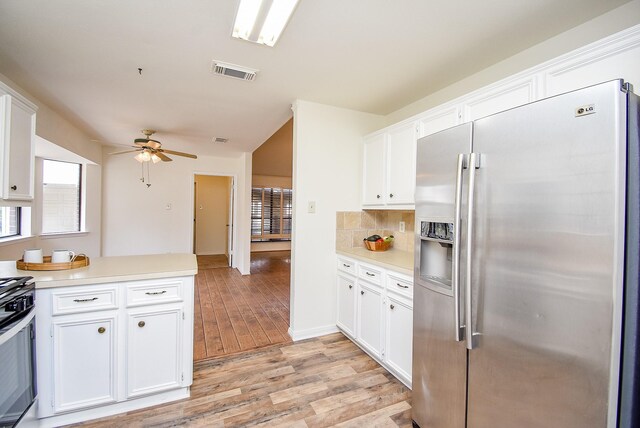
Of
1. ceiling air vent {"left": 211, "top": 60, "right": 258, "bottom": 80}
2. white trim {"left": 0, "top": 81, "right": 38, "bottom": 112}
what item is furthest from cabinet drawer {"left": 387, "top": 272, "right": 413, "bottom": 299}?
white trim {"left": 0, "top": 81, "right": 38, "bottom": 112}

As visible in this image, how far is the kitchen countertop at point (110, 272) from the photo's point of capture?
1665mm

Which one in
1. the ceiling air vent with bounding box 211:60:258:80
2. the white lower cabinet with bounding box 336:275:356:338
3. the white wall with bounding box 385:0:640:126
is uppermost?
the ceiling air vent with bounding box 211:60:258:80

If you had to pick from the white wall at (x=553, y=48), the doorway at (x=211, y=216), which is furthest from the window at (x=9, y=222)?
the white wall at (x=553, y=48)

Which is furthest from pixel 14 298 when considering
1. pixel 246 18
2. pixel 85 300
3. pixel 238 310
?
pixel 238 310

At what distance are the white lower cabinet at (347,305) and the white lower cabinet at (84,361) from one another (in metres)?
1.88

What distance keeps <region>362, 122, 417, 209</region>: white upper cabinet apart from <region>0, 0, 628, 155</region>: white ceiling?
434 millimetres

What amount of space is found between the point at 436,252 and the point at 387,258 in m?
0.85

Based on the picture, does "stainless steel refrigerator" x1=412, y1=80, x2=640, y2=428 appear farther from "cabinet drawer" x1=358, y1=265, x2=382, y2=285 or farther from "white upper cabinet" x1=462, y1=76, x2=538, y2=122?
"cabinet drawer" x1=358, y1=265, x2=382, y2=285

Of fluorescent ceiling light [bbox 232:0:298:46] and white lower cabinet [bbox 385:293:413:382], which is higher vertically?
fluorescent ceiling light [bbox 232:0:298:46]

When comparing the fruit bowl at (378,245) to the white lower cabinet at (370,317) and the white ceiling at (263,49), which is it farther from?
the white ceiling at (263,49)

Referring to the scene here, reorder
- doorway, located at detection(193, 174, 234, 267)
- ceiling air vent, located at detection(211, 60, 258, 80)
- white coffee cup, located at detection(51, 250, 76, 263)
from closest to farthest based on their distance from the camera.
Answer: white coffee cup, located at detection(51, 250, 76, 263), ceiling air vent, located at detection(211, 60, 258, 80), doorway, located at detection(193, 174, 234, 267)

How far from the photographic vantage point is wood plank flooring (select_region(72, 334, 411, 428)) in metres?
1.76

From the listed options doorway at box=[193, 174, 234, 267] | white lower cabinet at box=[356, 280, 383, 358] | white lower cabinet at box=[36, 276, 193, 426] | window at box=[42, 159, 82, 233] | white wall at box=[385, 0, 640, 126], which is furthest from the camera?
doorway at box=[193, 174, 234, 267]

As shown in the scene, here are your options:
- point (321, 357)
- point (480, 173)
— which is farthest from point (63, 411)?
point (480, 173)
